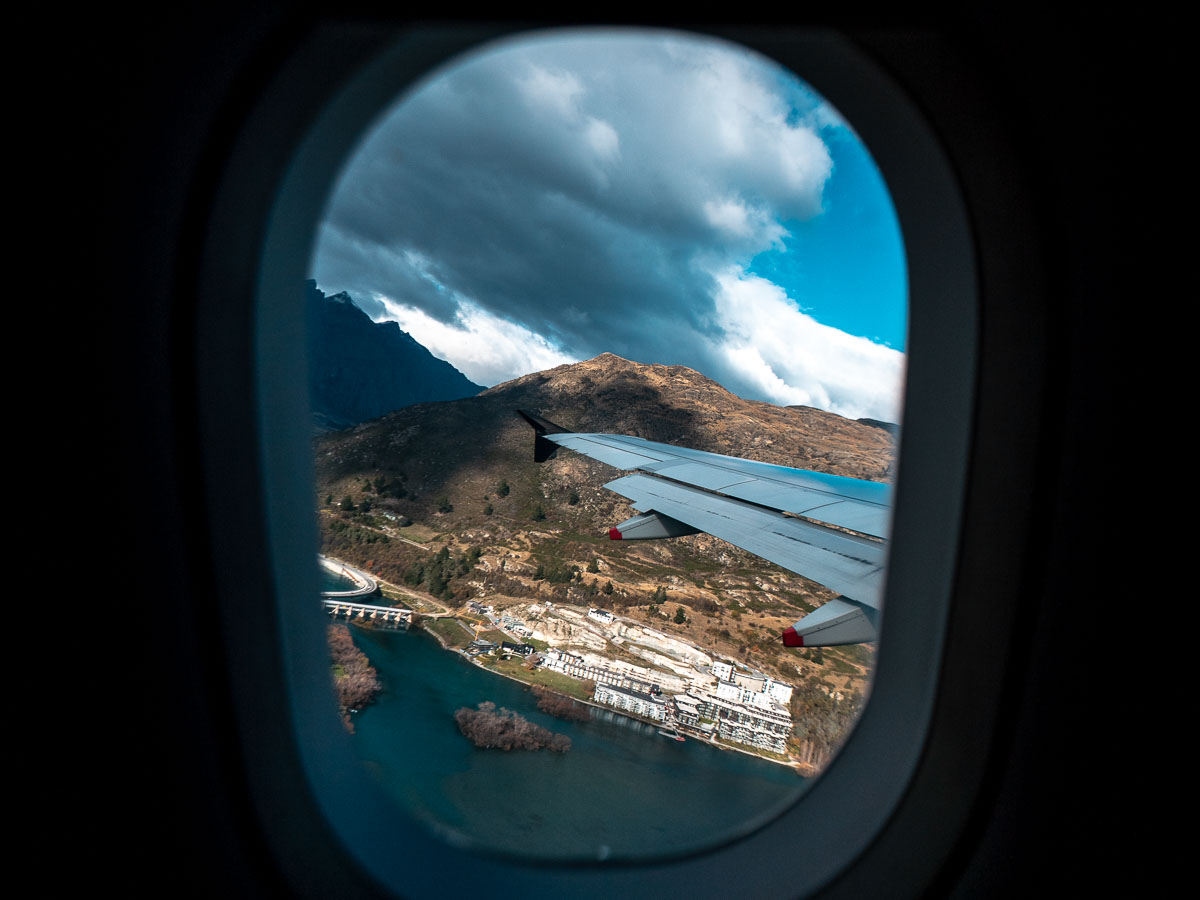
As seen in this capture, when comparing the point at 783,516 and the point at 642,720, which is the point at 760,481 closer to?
the point at 783,516

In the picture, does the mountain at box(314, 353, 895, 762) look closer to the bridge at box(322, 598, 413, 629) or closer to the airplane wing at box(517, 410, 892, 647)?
the airplane wing at box(517, 410, 892, 647)

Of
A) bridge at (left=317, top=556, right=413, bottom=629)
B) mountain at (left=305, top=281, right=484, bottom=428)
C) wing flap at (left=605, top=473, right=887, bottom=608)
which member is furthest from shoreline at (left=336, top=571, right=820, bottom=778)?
mountain at (left=305, top=281, right=484, bottom=428)

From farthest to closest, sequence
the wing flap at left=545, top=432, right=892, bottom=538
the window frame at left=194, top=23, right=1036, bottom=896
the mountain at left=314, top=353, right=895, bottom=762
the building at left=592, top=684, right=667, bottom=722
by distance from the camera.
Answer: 1. the mountain at left=314, top=353, right=895, bottom=762
2. the building at left=592, top=684, right=667, bottom=722
3. the wing flap at left=545, top=432, right=892, bottom=538
4. the window frame at left=194, top=23, right=1036, bottom=896

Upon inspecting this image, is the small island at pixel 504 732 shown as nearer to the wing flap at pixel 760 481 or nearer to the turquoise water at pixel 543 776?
the turquoise water at pixel 543 776

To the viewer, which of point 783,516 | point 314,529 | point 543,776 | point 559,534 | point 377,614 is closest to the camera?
point 314,529

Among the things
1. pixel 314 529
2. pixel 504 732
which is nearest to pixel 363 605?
pixel 504 732

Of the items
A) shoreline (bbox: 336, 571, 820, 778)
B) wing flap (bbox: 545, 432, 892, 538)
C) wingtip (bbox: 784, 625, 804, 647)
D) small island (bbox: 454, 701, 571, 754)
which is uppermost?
wing flap (bbox: 545, 432, 892, 538)

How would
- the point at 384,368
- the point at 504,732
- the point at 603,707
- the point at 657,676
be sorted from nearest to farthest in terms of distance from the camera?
the point at 504,732 → the point at 603,707 → the point at 657,676 → the point at 384,368
